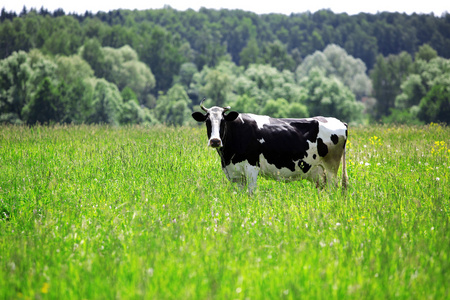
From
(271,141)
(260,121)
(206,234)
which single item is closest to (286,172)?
(271,141)

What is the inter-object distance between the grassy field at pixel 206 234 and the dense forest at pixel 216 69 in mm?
11569

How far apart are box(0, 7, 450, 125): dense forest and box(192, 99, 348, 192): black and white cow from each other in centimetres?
987

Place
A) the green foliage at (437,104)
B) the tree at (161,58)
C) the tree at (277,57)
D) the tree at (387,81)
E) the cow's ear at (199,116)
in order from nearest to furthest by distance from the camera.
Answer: the cow's ear at (199,116) < the green foliage at (437,104) < the tree at (387,81) < the tree at (277,57) < the tree at (161,58)

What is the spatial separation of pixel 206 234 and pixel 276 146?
3.28 m

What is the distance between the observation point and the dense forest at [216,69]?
60156 mm

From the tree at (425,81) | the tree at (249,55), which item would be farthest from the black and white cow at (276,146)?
the tree at (249,55)

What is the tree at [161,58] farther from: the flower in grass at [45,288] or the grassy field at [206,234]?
the flower in grass at [45,288]

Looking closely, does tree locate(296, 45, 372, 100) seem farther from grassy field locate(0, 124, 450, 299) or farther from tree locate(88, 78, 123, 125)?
grassy field locate(0, 124, 450, 299)

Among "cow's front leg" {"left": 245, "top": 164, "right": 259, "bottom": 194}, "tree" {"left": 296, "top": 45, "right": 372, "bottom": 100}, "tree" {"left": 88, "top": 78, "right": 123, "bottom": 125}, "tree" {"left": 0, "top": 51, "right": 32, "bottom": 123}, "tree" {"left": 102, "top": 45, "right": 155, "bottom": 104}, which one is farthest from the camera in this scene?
"tree" {"left": 296, "top": 45, "right": 372, "bottom": 100}

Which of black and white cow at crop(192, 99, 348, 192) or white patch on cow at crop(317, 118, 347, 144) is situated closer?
black and white cow at crop(192, 99, 348, 192)

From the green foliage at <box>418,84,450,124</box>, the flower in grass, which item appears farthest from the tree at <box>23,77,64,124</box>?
the flower in grass

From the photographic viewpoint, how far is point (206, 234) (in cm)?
531

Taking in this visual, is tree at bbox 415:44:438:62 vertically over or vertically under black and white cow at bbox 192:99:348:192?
over

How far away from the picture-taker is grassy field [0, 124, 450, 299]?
3902 mm
